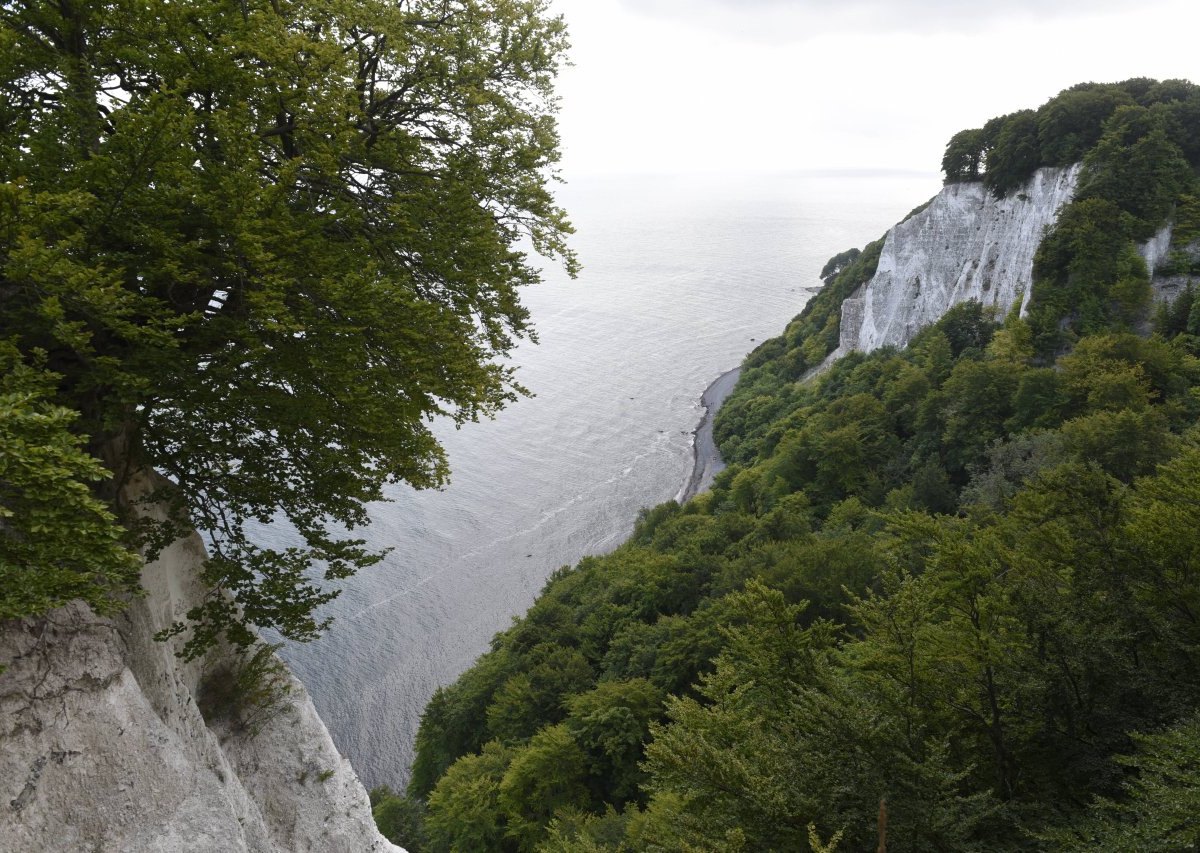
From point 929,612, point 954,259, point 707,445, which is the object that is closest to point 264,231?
point 929,612

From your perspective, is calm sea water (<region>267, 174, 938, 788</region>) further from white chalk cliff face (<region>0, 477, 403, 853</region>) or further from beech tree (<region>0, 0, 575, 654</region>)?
beech tree (<region>0, 0, 575, 654</region>)

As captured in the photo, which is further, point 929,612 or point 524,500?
point 524,500

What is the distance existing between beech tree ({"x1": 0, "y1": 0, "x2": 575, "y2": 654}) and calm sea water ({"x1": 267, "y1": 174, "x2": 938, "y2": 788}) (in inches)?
1025

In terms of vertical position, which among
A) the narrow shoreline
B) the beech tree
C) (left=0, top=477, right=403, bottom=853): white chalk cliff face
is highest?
the beech tree

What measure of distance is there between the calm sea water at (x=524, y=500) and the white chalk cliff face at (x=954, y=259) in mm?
23764

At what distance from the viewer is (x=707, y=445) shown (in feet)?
A: 251

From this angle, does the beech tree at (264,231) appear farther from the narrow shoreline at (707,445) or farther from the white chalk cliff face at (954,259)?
the narrow shoreline at (707,445)

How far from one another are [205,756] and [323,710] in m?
36.4

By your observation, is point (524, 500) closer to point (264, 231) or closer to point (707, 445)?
point (707, 445)

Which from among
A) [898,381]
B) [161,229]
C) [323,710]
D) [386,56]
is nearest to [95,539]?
[161,229]

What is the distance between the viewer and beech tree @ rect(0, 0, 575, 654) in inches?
312

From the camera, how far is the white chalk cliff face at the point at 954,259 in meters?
51.8

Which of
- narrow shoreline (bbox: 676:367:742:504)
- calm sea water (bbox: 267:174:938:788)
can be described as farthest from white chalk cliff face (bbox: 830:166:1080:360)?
calm sea water (bbox: 267:174:938:788)

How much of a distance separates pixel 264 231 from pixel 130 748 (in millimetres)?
7063
